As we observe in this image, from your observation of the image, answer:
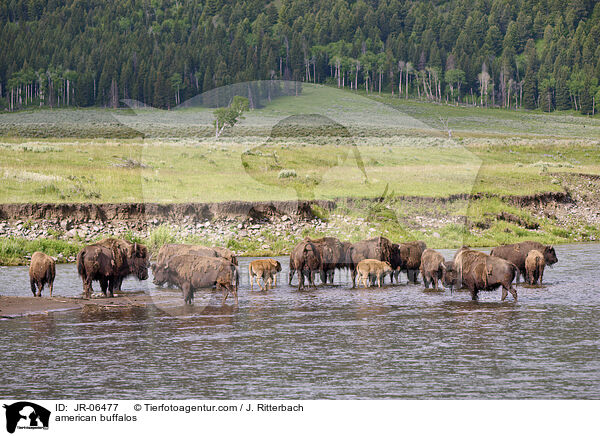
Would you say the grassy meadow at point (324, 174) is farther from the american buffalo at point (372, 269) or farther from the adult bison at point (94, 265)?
the american buffalo at point (372, 269)

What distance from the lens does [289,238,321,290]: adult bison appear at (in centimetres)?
2530

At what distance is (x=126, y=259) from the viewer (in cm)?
2366

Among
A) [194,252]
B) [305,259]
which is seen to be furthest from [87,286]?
[305,259]

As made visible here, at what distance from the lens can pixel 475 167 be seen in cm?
6769

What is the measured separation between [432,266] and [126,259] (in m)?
9.22

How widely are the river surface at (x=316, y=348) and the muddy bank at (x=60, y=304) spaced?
1.89 ft

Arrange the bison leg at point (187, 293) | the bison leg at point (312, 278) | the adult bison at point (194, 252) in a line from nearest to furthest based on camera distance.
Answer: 1. the bison leg at point (187, 293)
2. the adult bison at point (194, 252)
3. the bison leg at point (312, 278)

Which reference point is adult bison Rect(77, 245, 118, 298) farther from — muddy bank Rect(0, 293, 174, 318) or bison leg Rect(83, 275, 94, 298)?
muddy bank Rect(0, 293, 174, 318)

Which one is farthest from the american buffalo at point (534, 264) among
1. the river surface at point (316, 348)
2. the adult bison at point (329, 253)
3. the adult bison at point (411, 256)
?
the adult bison at point (329, 253)

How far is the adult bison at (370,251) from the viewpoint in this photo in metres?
26.4

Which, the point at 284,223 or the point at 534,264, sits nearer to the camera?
the point at 534,264

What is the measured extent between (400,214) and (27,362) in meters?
32.6
